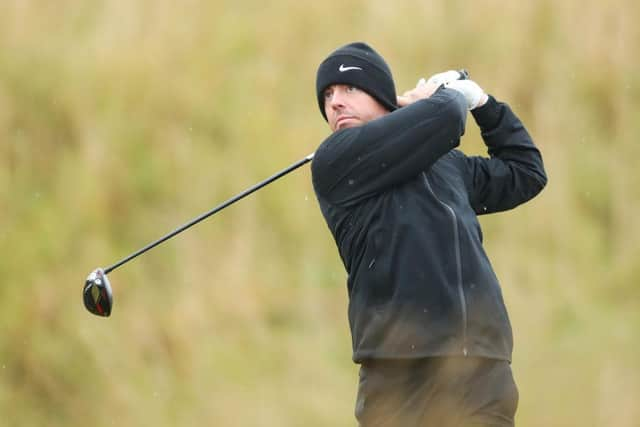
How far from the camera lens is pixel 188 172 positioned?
9.17 m

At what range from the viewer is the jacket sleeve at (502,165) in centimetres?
451

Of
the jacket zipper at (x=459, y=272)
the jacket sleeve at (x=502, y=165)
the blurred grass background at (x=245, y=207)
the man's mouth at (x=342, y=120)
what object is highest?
the blurred grass background at (x=245, y=207)

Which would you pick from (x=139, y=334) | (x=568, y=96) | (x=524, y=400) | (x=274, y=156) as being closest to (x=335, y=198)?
(x=524, y=400)

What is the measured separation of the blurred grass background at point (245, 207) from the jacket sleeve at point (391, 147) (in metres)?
3.20

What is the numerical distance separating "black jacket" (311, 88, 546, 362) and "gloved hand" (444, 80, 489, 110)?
0.27 feet

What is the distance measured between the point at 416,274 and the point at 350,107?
0.69 meters

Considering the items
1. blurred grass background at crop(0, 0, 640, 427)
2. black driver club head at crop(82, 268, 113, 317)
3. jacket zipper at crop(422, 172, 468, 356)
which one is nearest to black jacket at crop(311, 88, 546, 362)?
jacket zipper at crop(422, 172, 468, 356)

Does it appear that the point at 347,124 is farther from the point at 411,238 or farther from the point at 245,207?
the point at 245,207

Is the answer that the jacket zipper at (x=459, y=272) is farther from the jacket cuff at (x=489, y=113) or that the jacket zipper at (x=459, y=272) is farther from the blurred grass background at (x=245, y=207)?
the blurred grass background at (x=245, y=207)

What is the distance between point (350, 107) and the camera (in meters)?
4.42

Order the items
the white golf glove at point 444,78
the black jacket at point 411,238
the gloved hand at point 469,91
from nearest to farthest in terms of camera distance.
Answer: the black jacket at point 411,238, the gloved hand at point 469,91, the white golf glove at point 444,78

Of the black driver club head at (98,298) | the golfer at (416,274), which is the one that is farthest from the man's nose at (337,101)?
the black driver club head at (98,298)

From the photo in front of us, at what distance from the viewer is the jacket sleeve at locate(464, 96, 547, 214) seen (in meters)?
4.51

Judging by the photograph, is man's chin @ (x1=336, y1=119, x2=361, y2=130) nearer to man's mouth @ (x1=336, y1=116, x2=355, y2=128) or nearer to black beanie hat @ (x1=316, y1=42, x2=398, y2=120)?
man's mouth @ (x1=336, y1=116, x2=355, y2=128)
